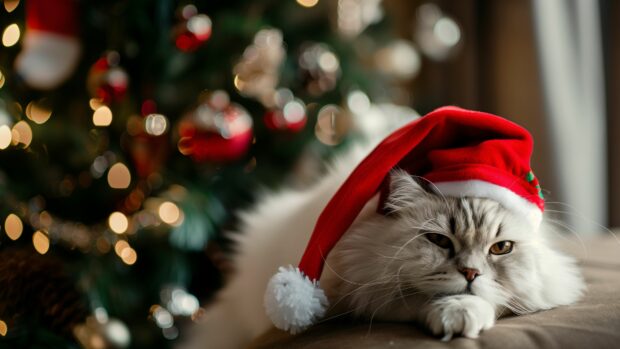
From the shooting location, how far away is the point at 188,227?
4.84 feet

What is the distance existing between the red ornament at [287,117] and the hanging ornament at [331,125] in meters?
0.11

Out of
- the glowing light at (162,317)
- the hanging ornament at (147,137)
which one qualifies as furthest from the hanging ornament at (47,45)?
the glowing light at (162,317)

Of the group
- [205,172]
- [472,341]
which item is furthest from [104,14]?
[472,341]

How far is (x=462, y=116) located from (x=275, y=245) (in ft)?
1.73

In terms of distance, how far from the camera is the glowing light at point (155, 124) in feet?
5.03

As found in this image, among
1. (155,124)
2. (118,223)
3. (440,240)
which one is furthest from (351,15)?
(440,240)

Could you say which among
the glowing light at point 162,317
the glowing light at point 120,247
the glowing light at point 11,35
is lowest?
the glowing light at point 162,317

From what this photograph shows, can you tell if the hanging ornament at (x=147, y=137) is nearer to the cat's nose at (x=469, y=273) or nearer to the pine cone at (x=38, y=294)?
the pine cone at (x=38, y=294)

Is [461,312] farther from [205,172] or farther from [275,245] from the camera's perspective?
[205,172]

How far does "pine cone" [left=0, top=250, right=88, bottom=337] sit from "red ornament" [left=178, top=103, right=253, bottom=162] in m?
0.43

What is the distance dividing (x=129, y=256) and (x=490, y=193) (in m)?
1.08

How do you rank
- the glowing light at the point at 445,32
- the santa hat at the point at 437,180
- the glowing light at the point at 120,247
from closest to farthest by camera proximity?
the santa hat at the point at 437,180 < the glowing light at the point at 120,247 < the glowing light at the point at 445,32

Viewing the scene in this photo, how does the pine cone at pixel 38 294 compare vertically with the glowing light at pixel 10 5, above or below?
below

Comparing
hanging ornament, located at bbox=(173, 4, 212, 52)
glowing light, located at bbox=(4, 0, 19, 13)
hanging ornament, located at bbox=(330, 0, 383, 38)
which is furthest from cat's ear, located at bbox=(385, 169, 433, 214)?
glowing light, located at bbox=(4, 0, 19, 13)
